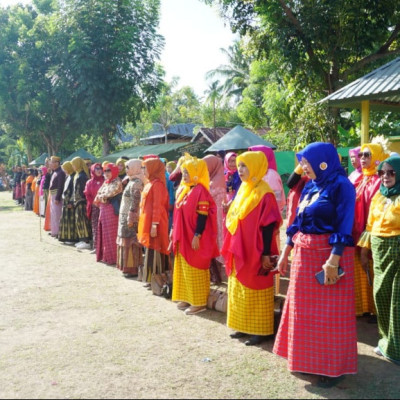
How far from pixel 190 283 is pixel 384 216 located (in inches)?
93.1

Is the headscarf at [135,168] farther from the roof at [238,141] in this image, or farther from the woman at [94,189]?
the roof at [238,141]

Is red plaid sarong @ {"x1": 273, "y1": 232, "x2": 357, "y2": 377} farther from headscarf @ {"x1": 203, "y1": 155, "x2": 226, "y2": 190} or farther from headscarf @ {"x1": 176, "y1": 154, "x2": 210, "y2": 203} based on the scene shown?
headscarf @ {"x1": 203, "y1": 155, "x2": 226, "y2": 190}

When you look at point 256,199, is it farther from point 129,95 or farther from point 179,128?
point 179,128

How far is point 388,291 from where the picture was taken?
12.8 feet

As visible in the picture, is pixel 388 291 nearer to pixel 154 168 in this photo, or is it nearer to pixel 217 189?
pixel 217 189

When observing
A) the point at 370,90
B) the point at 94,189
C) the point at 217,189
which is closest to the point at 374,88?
the point at 370,90

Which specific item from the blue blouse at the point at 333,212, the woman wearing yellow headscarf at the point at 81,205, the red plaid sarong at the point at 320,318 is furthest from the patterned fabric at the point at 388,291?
the woman wearing yellow headscarf at the point at 81,205

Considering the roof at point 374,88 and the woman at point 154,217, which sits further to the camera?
the woman at point 154,217

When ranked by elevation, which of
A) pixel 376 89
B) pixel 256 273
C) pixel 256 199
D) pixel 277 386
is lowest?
pixel 277 386

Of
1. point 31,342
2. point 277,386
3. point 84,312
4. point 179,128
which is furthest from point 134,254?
point 179,128

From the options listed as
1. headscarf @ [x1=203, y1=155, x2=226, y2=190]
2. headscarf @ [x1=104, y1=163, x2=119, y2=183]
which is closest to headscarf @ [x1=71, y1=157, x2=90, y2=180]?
headscarf @ [x1=104, y1=163, x2=119, y2=183]

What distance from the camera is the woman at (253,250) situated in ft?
13.6

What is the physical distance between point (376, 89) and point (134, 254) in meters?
4.30

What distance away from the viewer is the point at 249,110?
24.9m
